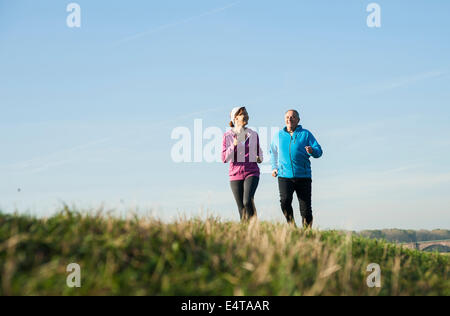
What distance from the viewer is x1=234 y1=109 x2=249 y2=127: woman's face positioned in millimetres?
10297

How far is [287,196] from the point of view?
1075cm

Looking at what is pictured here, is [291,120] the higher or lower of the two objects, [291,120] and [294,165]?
the higher

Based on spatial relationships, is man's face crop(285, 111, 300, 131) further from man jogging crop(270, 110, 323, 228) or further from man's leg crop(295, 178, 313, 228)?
man's leg crop(295, 178, 313, 228)

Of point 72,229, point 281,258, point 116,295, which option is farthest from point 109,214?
point 281,258

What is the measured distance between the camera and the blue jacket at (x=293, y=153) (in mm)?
10836

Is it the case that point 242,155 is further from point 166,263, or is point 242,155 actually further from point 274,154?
point 166,263

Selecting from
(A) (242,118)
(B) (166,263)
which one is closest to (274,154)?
(A) (242,118)

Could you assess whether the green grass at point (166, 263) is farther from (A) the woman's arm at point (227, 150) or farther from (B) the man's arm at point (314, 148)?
(B) the man's arm at point (314, 148)

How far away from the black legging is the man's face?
181cm

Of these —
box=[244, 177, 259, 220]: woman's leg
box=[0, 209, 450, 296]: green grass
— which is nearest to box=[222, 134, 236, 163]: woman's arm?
box=[244, 177, 259, 220]: woman's leg

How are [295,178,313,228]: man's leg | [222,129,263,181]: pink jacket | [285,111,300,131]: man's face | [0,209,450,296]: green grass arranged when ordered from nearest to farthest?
1. [0,209,450,296]: green grass
2. [222,129,263,181]: pink jacket
3. [295,178,313,228]: man's leg
4. [285,111,300,131]: man's face

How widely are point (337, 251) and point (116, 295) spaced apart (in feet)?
12.8

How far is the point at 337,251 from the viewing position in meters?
7.24

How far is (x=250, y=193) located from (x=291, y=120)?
2312 mm
